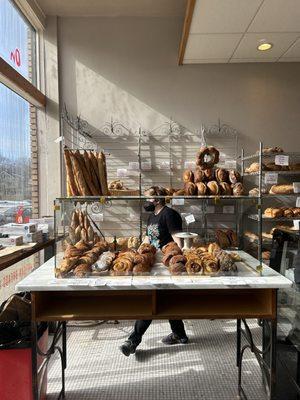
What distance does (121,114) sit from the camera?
13.2ft

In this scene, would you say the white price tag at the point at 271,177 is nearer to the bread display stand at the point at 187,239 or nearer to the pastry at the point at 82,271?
the bread display stand at the point at 187,239

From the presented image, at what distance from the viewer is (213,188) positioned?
1986 millimetres

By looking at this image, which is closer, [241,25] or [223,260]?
[223,260]

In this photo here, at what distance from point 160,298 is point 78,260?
0.50 metres

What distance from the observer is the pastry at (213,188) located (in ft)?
6.45

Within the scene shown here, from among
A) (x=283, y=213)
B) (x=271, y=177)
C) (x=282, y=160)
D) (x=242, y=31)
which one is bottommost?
(x=283, y=213)

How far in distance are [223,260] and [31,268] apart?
2.76m

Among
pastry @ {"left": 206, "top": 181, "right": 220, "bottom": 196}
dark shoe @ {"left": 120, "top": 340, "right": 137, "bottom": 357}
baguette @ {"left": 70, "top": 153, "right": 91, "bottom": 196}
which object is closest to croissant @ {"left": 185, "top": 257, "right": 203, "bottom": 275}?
pastry @ {"left": 206, "top": 181, "right": 220, "bottom": 196}

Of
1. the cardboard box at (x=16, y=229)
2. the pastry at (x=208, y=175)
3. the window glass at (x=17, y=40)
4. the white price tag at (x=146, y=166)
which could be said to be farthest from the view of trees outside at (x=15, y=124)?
the pastry at (x=208, y=175)

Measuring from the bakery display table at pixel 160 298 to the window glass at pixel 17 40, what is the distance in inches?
87.7

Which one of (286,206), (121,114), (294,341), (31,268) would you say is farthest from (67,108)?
(294,341)

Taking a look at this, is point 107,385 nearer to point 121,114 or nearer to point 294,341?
point 294,341

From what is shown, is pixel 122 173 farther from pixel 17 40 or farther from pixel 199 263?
pixel 199 263

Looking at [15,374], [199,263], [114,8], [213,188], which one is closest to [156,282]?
[199,263]
